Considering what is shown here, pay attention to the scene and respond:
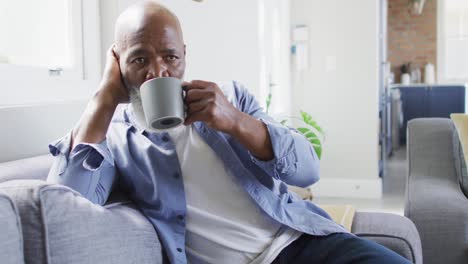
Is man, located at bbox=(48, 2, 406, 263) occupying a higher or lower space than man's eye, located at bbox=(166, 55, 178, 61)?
lower

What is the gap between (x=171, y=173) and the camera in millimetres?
1133

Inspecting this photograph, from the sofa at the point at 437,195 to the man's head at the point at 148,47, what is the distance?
117cm

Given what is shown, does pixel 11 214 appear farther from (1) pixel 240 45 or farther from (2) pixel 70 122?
(1) pixel 240 45

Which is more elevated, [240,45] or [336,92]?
[240,45]

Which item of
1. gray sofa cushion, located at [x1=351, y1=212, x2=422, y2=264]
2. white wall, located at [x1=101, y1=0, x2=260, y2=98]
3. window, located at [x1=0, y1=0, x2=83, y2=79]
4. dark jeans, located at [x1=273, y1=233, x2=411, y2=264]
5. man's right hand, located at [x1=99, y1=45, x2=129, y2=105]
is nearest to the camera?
dark jeans, located at [x1=273, y1=233, x2=411, y2=264]

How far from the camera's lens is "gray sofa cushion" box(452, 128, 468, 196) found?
7.07 ft

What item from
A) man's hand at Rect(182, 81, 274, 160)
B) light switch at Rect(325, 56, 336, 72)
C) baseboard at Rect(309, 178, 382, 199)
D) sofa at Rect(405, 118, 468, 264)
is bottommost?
baseboard at Rect(309, 178, 382, 199)

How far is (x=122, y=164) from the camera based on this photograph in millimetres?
1188

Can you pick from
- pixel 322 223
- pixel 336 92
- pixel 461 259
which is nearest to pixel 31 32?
pixel 322 223

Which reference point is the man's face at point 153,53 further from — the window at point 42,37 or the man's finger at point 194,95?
the window at point 42,37

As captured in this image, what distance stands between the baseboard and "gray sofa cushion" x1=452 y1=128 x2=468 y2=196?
2142 millimetres

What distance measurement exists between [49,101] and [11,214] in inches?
37.1

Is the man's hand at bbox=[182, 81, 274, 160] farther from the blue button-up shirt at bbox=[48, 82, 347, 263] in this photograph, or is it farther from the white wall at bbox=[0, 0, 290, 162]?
the white wall at bbox=[0, 0, 290, 162]

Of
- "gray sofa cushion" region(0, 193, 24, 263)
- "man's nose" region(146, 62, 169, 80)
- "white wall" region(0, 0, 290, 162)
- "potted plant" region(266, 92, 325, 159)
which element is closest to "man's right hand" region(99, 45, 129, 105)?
"man's nose" region(146, 62, 169, 80)
